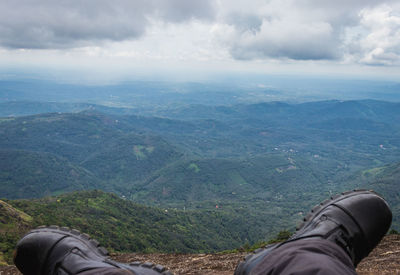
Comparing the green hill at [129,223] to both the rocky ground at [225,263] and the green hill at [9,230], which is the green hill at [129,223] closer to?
the green hill at [9,230]

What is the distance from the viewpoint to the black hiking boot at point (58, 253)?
4.25 m

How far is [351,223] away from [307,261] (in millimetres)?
2426

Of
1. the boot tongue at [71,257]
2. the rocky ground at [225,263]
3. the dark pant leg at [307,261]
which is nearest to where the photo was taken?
the dark pant leg at [307,261]

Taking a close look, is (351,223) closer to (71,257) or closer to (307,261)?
(307,261)

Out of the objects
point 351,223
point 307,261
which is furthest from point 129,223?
point 307,261

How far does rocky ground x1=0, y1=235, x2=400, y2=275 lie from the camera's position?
6951 mm

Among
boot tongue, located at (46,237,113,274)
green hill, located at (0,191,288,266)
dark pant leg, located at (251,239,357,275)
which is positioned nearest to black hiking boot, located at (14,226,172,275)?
boot tongue, located at (46,237,113,274)

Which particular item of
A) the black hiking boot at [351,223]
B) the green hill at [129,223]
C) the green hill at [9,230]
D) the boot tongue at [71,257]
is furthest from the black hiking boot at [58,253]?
the green hill at [9,230]

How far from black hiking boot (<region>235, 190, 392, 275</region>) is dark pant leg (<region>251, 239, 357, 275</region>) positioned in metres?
0.63

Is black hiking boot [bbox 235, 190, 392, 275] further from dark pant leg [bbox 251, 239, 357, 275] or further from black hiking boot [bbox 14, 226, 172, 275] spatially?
black hiking boot [bbox 14, 226, 172, 275]

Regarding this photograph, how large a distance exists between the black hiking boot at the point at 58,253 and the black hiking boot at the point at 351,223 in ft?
8.19

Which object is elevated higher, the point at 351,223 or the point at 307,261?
the point at 307,261

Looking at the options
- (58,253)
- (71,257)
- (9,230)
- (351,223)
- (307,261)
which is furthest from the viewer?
(9,230)

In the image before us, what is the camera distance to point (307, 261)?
2.72 metres
